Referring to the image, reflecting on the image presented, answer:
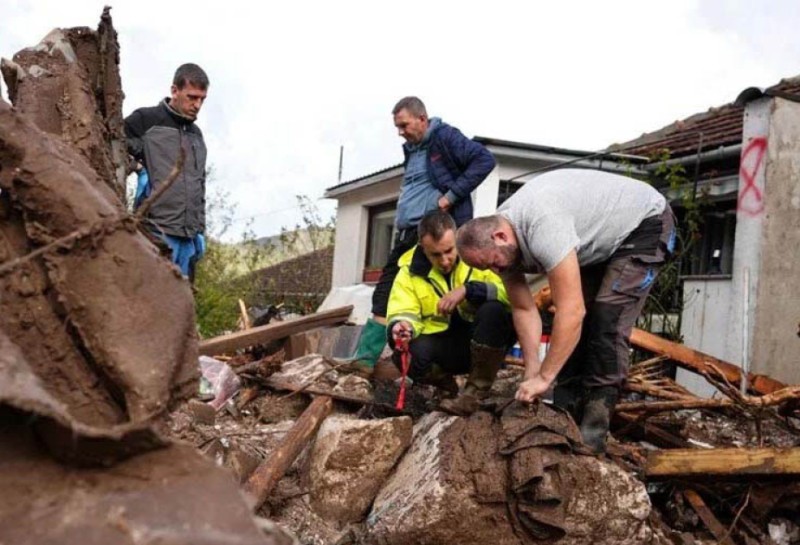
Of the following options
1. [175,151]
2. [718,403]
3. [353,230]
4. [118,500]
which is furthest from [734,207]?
[118,500]

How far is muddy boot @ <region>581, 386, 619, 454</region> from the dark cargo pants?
0.04 m

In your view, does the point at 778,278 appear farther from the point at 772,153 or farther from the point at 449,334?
the point at 449,334

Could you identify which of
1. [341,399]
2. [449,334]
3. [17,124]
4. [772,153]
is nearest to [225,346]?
[341,399]

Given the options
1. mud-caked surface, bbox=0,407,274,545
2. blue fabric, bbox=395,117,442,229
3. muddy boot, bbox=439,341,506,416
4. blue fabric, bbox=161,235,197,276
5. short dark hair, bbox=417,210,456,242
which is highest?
blue fabric, bbox=395,117,442,229

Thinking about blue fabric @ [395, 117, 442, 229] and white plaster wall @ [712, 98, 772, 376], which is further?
white plaster wall @ [712, 98, 772, 376]

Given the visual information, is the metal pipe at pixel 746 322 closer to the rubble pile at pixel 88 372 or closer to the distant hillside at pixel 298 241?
the rubble pile at pixel 88 372

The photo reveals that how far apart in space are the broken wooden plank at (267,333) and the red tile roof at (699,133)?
4.13 metres

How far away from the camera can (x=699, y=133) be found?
31.0 feet

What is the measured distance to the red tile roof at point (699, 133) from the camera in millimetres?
8742

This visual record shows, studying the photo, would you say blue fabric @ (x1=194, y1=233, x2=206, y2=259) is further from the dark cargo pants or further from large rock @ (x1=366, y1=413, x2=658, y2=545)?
the dark cargo pants

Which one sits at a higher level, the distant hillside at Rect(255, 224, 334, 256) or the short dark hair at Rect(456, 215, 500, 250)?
the distant hillside at Rect(255, 224, 334, 256)

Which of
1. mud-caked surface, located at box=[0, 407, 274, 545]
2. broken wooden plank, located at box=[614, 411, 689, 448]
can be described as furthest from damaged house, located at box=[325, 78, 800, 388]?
mud-caked surface, located at box=[0, 407, 274, 545]

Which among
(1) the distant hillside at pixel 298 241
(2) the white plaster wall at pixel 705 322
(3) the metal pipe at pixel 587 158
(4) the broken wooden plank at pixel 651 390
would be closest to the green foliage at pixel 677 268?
(2) the white plaster wall at pixel 705 322

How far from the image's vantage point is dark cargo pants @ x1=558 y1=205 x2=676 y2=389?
13.2 feet
